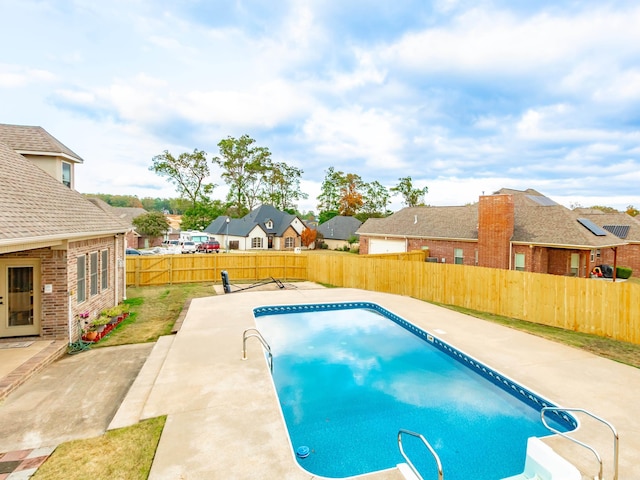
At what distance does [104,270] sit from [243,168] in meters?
45.7

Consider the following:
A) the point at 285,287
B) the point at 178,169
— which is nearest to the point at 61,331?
the point at 285,287

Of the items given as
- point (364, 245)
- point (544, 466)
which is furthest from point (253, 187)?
point (544, 466)

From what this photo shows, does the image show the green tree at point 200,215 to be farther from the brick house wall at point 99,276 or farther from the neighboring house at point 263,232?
the brick house wall at point 99,276

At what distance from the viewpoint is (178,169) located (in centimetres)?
5291

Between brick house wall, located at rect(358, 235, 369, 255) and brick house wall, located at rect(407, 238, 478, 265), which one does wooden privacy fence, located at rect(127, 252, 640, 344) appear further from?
brick house wall, located at rect(358, 235, 369, 255)

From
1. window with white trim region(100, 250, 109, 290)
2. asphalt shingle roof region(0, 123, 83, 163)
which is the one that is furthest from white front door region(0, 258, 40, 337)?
asphalt shingle roof region(0, 123, 83, 163)

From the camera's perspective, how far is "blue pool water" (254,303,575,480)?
5285mm

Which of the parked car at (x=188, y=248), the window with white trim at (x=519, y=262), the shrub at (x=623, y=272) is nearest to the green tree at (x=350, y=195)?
the parked car at (x=188, y=248)

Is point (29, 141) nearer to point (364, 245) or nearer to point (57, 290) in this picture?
point (57, 290)

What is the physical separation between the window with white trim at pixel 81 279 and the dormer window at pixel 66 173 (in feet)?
15.0

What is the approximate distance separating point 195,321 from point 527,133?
849 inches

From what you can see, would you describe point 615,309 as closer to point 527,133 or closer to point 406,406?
point 406,406

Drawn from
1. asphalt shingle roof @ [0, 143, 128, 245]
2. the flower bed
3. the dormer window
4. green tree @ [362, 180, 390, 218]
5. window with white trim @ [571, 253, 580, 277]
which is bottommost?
the flower bed

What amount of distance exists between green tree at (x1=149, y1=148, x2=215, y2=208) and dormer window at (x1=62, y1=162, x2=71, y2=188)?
41516 mm
